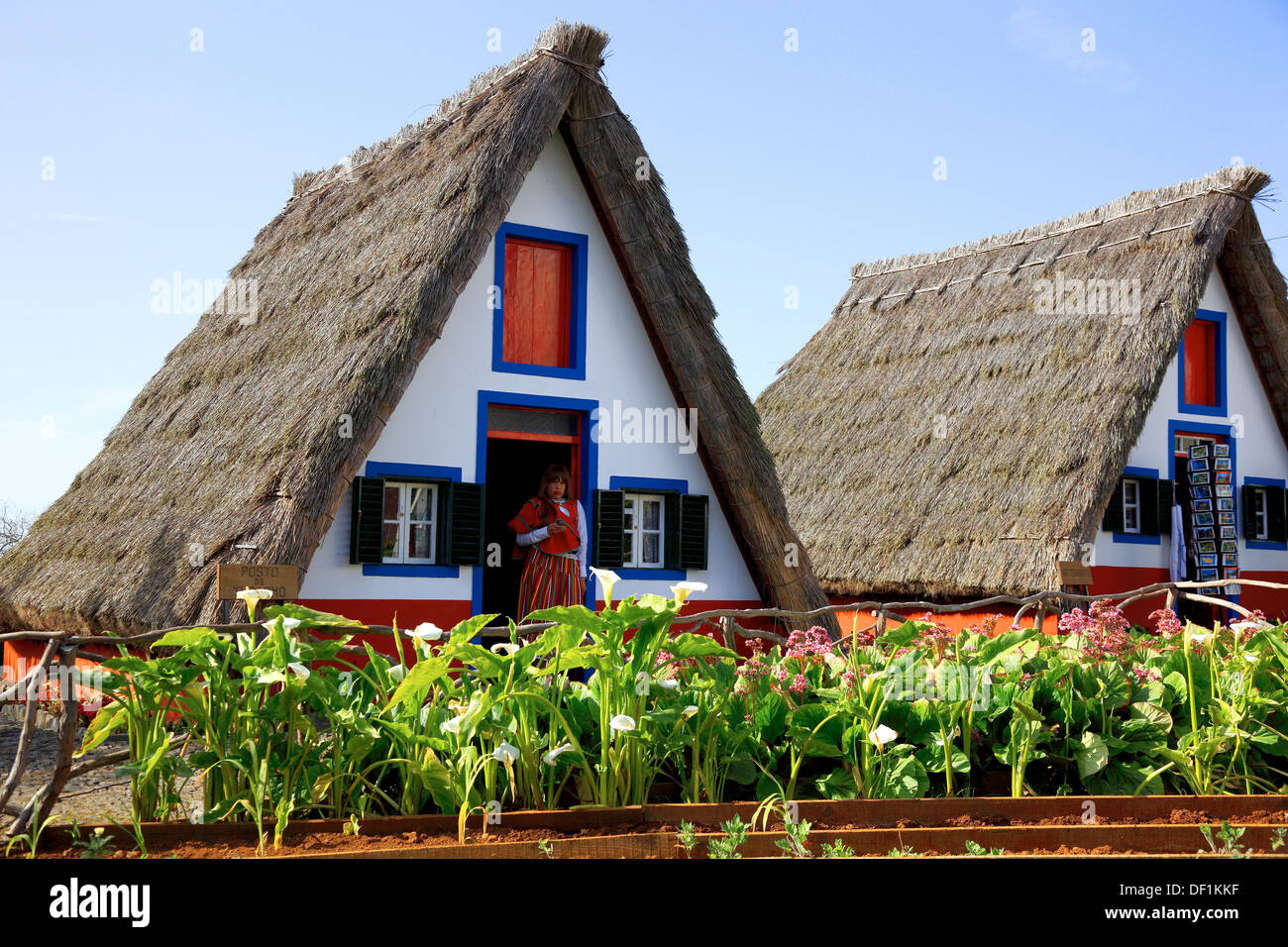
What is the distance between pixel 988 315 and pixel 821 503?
3.18 meters

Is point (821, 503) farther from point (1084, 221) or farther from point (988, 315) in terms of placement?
point (1084, 221)

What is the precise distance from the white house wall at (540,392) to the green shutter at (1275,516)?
7.63 m

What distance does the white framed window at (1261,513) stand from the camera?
1375 cm

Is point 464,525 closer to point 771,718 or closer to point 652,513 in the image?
point 652,513

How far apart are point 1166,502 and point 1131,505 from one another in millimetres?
402

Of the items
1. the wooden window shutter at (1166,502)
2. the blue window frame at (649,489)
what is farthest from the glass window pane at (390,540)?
the wooden window shutter at (1166,502)

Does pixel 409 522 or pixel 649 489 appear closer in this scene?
pixel 409 522

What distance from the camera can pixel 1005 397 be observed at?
13.3 meters

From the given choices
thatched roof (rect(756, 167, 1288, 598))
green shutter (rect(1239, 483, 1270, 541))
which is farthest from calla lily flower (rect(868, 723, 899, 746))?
green shutter (rect(1239, 483, 1270, 541))

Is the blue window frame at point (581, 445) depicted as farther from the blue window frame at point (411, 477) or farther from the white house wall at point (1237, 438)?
the white house wall at point (1237, 438)

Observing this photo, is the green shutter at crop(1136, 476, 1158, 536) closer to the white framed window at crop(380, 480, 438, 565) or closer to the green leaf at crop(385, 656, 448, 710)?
the white framed window at crop(380, 480, 438, 565)

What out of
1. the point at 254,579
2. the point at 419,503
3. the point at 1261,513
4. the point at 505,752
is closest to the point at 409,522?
the point at 419,503

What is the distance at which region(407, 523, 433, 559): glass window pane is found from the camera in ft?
27.5
